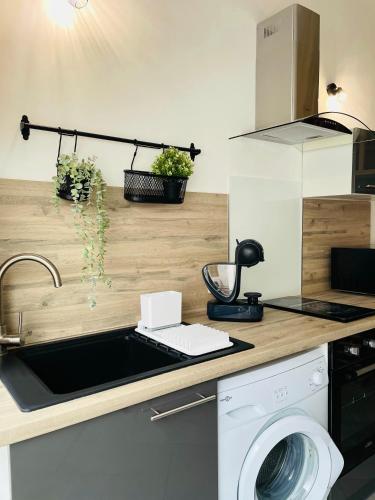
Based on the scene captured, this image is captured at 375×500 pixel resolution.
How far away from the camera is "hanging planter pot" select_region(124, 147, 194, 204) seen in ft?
5.72

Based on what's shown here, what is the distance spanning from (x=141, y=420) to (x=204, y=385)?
25 centimetres

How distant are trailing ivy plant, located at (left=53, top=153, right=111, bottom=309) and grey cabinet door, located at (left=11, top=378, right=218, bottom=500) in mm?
617

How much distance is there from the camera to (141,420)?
1.16 meters

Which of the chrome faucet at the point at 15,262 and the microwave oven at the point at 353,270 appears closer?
the chrome faucet at the point at 15,262

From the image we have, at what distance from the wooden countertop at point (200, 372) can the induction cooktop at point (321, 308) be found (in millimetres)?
55

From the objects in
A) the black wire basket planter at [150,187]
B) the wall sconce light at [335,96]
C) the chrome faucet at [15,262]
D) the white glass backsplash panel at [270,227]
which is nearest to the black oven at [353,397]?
the white glass backsplash panel at [270,227]

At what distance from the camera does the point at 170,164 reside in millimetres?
1783

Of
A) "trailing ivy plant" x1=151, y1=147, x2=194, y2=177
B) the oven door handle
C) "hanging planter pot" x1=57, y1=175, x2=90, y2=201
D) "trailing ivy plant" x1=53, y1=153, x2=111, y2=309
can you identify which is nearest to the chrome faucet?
"trailing ivy plant" x1=53, y1=153, x2=111, y2=309

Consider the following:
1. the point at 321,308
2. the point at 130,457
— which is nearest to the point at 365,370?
the point at 321,308

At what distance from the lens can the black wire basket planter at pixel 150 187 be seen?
1741 millimetres

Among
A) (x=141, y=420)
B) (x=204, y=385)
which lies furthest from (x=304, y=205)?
(x=141, y=420)

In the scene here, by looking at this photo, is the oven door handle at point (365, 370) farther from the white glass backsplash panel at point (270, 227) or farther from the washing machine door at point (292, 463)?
the white glass backsplash panel at point (270, 227)

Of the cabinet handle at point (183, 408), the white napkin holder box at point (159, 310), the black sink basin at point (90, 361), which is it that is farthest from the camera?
the white napkin holder box at point (159, 310)

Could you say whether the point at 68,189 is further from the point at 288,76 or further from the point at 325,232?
the point at 325,232
